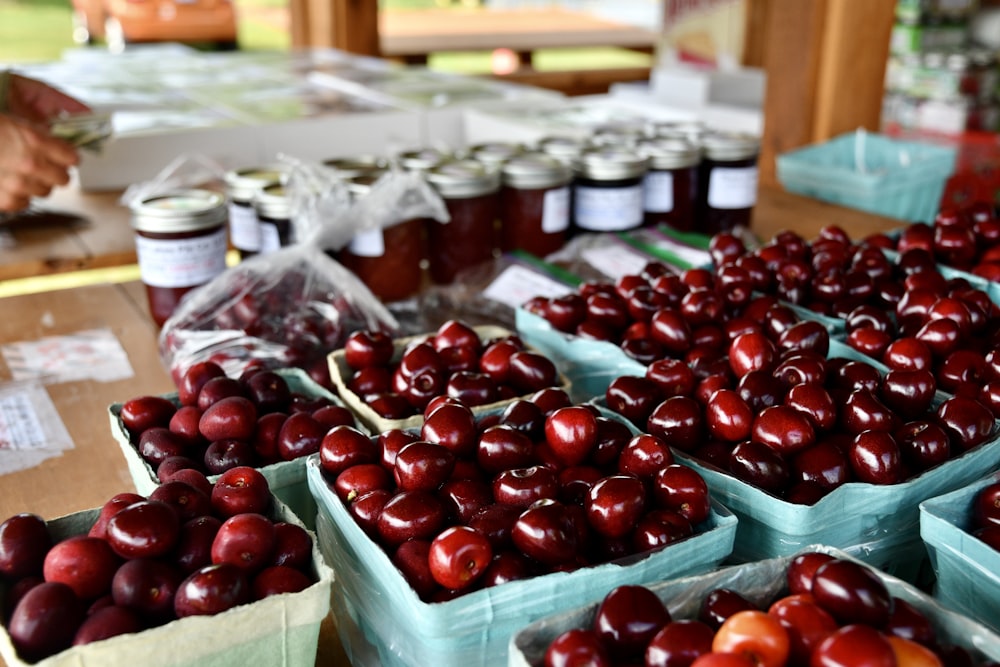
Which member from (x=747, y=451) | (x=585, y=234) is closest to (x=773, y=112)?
(x=585, y=234)

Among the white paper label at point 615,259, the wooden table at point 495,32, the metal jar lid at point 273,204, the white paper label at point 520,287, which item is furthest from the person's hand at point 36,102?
the wooden table at point 495,32

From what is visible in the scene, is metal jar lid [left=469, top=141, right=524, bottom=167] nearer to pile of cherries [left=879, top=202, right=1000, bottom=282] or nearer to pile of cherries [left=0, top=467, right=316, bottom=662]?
pile of cherries [left=879, top=202, right=1000, bottom=282]

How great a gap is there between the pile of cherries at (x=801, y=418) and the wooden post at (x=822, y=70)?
6.59 ft

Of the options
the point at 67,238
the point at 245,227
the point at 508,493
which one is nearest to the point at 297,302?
the point at 245,227

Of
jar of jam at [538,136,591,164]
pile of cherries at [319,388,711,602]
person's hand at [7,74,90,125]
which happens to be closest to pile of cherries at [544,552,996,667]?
pile of cherries at [319,388,711,602]

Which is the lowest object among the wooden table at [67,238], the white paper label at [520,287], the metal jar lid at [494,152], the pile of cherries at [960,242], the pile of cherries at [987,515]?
the wooden table at [67,238]

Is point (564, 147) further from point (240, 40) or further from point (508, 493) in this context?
point (240, 40)

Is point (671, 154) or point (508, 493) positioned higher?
point (671, 154)

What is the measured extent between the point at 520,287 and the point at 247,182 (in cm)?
58

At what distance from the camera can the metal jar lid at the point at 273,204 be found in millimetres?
1758

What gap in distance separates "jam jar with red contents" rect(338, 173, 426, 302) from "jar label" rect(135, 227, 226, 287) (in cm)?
24

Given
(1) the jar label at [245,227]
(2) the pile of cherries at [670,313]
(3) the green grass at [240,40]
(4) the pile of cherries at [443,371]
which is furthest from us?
(3) the green grass at [240,40]

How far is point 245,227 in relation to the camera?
6.15 feet

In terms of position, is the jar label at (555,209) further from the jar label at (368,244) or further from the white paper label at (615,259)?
the jar label at (368,244)
